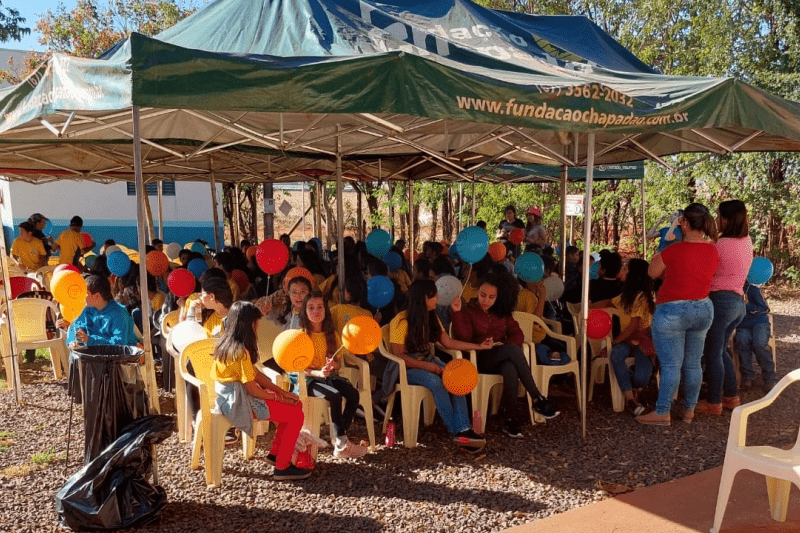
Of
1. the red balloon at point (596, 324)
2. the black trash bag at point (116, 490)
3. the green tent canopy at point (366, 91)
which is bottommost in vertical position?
the black trash bag at point (116, 490)

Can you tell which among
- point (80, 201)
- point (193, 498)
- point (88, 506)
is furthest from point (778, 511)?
point (80, 201)

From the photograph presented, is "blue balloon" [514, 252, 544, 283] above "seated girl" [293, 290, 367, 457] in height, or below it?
above

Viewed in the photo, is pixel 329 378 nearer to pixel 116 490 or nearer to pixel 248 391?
pixel 248 391

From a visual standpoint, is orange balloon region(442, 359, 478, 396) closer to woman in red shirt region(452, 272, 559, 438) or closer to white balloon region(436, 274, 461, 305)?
woman in red shirt region(452, 272, 559, 438)

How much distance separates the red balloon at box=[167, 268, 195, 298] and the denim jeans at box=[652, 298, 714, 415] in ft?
12.2

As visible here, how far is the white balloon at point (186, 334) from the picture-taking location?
4.36 meters

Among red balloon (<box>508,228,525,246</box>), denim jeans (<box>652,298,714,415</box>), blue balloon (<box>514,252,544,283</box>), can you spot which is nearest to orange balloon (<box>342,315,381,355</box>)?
denim jeans (<box>652,298,714,415</box>)

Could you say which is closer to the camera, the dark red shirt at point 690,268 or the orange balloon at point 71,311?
the dark red shirt at point 690,268

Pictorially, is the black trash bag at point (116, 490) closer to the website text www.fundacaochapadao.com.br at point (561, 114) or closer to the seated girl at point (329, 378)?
the seated girl at point (329, 378)

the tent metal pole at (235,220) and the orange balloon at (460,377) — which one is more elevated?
the tent metal pole at (235,220)

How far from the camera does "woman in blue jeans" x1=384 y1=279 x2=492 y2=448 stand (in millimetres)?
4410

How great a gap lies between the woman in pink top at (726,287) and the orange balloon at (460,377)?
6.83ft

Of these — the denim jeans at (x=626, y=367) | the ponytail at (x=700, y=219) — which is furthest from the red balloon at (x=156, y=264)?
the ponytail at (x=700, y=219)

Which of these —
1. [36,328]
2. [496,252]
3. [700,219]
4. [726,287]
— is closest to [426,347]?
[700,219]
